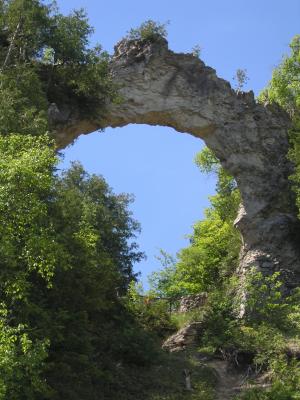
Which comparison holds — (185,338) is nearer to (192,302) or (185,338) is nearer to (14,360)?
(192,302)

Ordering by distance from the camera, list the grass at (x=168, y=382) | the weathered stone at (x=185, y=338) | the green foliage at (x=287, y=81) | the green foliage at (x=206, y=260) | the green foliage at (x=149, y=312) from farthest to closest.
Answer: the green foliage at (x=287, y=81), the green foliage at (x=206, y=260), the green foliage at (x=149, y=312), the weathered stone at (x=185, y=338), the grass at (x=168, y=382)

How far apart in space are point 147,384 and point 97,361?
1291 mm

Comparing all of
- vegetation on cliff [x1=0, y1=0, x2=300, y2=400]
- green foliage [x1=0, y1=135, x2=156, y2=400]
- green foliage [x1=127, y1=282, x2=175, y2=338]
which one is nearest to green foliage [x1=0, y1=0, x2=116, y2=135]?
vegetation on cliff [x1=0, y1=0, x2=300, y2=400]

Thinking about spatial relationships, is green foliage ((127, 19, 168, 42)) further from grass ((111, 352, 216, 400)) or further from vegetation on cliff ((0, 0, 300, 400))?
grass ((111, 352, 216, 400))

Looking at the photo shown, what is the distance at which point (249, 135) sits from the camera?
2453 centimetres

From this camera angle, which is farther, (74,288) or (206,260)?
(206,260)

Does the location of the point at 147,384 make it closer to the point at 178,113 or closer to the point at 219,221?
the point at 178,113

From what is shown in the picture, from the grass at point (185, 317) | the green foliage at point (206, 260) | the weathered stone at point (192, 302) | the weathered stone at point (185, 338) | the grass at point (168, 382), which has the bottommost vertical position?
the grass at point (168, 382)

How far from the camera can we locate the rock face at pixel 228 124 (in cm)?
2292

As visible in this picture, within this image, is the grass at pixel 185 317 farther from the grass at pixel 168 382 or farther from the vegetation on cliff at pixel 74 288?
the grass at pixel 168 382

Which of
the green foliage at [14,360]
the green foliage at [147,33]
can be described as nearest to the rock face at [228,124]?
the green foliage at [147,33]

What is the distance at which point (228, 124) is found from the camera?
24.3m

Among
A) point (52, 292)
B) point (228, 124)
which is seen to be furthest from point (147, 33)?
point (52, 292)

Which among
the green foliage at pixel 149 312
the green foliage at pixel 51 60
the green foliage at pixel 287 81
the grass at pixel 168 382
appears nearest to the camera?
the grass at pixel 168 382
